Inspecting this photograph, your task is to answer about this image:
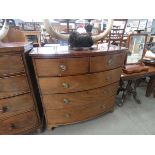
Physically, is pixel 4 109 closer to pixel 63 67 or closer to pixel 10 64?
pixel 10 64

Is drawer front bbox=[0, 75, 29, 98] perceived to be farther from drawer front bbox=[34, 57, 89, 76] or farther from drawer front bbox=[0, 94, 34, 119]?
drawer front bbox=[34, 57, 89, 76]

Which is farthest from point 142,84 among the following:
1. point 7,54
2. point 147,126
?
point 7,54

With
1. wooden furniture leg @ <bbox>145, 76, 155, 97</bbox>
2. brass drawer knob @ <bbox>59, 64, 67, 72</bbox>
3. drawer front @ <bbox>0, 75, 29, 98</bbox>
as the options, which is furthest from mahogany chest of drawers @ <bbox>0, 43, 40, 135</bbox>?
wooden furniture leg @ <bbox>145, 76, 155, 97</bbox>

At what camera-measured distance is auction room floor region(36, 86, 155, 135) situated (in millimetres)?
1505

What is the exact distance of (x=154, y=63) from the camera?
2031 millimetres

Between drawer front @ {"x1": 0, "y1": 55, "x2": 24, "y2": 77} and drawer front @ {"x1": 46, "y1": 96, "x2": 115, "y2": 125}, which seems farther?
drawer front @ {"x1": 46, "y1": 96, "x2": 115, "y2": 125}

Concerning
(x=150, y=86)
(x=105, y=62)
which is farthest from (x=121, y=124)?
(x=150, y=86)

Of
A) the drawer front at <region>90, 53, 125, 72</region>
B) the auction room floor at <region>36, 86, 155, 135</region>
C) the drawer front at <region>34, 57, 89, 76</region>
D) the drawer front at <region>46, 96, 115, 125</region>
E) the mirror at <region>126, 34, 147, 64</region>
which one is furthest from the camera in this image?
the mirror at <region>126, 34, 147, 64</region>

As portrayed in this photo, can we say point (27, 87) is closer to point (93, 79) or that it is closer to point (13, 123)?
point (13, 123)

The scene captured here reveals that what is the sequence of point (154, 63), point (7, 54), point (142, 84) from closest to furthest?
point (7, 54)
point (154, 63)
point (142, 84)

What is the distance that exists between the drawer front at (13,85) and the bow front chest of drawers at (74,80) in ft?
0.44

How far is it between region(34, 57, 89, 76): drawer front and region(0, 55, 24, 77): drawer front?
134mm

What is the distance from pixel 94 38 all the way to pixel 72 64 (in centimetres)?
44
